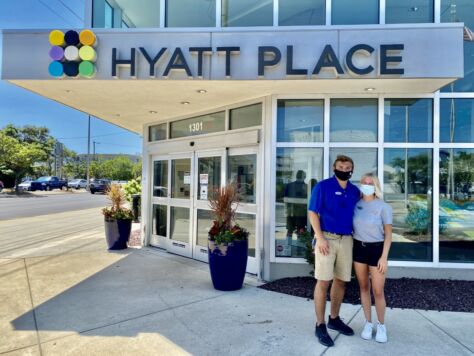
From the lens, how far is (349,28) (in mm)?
4750

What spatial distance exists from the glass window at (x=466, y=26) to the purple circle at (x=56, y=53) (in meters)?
5.80

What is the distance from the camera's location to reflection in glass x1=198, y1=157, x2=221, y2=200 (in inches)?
269

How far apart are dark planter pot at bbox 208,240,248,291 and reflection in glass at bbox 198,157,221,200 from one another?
1804 millimetres

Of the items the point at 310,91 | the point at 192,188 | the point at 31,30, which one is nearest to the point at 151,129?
the point at 192,188

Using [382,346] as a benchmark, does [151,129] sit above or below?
above

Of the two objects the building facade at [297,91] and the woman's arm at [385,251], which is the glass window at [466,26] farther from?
the woman's arm at [385,251]

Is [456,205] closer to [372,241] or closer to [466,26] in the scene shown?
[466,26]

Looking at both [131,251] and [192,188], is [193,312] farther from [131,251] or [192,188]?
[131,251]

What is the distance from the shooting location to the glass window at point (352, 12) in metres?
5.66

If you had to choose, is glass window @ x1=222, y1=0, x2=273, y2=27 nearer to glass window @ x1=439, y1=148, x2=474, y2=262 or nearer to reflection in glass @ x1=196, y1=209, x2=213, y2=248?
reflection in glass @ x1=196, y1=209, x2=213, y2=248

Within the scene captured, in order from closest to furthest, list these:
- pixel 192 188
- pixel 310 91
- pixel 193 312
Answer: pixel 193 312
pixel 310 91
pixel 192 188

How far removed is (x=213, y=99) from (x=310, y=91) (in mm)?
1654

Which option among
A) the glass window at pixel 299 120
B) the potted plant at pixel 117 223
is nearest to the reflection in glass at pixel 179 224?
the potted plant at pixel 117 223

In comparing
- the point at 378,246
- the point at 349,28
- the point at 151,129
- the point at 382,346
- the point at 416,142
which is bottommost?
the point at 382,346
